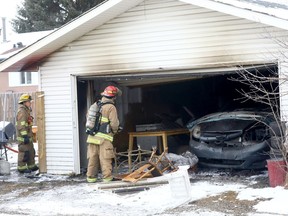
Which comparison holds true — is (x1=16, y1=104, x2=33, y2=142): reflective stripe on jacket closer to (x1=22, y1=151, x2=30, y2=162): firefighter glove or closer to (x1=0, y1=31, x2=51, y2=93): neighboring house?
(x1=22, y1=151, x2=30, y2=162): firefighter glove

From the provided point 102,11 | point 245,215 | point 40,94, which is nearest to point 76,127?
point 40,94

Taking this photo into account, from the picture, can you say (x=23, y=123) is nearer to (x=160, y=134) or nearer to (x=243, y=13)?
(x=160, y=134)

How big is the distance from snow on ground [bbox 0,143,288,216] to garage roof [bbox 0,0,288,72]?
9.75 ft

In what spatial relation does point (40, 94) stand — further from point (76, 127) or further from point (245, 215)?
point (245, 215)

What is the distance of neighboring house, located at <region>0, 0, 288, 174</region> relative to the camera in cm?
934

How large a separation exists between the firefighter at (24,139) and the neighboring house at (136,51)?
1.85 feet

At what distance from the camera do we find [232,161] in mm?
9789

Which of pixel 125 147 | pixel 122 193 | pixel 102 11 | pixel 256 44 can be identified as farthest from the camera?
pixel 125 147

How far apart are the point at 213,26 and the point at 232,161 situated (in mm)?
2706

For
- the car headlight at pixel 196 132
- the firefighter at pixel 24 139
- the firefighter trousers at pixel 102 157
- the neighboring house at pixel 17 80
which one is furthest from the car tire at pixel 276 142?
the neighboring house at pixel 17 80

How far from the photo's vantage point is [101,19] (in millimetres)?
10531

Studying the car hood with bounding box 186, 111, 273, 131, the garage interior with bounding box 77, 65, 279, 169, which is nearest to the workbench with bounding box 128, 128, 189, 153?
the garage interior with bounding box 77, 65, 279, 169

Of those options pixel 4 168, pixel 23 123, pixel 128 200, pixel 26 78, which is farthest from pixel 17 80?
pixel 128 200

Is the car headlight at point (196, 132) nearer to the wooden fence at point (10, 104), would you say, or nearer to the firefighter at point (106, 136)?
the firefighter at point (106, 136)
